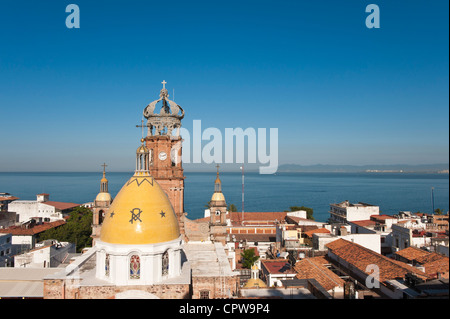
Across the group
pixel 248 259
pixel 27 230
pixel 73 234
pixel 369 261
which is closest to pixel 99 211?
pixel 248 259

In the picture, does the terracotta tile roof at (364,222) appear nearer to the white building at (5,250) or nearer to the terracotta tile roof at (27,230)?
the terracotta tile roof at (27,230)

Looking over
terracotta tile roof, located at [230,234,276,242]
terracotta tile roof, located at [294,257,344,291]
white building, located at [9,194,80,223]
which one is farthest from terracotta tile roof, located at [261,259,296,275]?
white building, located at [9,194,80,223]

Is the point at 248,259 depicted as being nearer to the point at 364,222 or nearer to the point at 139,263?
the point at 139,263

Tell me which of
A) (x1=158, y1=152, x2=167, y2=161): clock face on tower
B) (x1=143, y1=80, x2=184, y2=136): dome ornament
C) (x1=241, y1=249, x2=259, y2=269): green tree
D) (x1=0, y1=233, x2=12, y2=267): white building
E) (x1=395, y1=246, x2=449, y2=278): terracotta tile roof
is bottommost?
(x1=241, y1=249, x2=259, y2=269): green tree

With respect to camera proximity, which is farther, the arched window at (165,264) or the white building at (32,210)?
the white building at (32,210)

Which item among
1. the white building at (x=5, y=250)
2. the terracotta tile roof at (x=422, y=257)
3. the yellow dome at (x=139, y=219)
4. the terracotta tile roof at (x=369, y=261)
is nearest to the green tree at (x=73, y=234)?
the white building at (x=5, y=250)

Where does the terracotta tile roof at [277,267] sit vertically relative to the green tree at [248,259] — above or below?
above

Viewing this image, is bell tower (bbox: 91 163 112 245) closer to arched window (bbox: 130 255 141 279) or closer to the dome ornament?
the dome ornament
